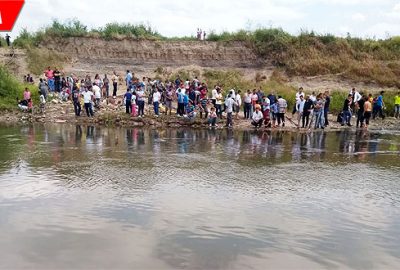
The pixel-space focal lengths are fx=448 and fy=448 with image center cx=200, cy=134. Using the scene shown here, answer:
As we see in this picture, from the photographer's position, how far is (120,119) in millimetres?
22719

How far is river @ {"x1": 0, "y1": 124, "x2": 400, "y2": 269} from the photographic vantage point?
7125mm

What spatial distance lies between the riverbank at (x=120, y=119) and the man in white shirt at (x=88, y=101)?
0.30 meters

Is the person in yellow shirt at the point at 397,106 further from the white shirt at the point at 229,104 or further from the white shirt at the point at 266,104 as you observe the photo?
the white shirt at the point at 229,104

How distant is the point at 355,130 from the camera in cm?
2294

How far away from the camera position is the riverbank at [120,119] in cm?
2248

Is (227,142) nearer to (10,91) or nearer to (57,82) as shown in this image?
(57,82)

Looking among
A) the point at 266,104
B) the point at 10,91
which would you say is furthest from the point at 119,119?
the point at 10,91

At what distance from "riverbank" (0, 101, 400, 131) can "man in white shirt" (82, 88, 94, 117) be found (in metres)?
0.30

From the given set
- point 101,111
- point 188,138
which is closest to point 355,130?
point 188,138

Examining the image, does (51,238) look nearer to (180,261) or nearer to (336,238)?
(180,261)

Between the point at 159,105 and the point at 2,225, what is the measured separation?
16.6 meters

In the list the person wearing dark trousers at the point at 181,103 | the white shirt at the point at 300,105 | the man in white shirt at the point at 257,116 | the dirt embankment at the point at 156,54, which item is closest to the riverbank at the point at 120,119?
the person wearing dark trousers at the point at 181,103

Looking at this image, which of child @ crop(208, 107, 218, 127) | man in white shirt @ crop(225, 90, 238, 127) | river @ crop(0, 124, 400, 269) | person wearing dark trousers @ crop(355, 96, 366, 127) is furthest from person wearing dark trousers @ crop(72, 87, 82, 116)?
person wearing dark trousers @ crop(355, 96, 366, 127)

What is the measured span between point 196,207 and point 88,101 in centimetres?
1524
